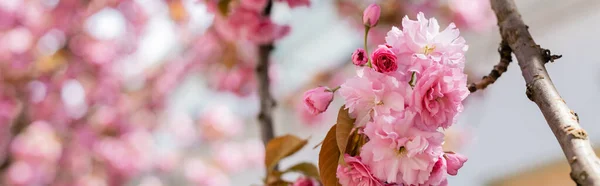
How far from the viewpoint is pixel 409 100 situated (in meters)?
0.45

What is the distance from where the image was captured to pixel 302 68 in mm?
2975

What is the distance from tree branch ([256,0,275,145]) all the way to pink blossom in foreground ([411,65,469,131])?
0.46 meters

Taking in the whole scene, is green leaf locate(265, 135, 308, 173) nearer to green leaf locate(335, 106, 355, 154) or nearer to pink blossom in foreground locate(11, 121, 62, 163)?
green leaf locate(335, 106, 355, 154)

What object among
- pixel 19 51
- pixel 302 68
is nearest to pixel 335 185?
pixel 19 51

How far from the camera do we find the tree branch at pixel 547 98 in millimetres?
337

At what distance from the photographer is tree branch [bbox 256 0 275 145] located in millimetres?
905

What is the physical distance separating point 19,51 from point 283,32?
1509mm

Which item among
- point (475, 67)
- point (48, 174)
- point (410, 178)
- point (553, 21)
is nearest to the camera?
point (410, 178)

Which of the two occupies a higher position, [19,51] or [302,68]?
[302,68]

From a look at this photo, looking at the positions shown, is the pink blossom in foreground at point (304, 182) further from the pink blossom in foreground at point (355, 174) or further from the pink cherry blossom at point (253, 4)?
the pink cherry blossom at point (253, 4)

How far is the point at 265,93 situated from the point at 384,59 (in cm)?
50

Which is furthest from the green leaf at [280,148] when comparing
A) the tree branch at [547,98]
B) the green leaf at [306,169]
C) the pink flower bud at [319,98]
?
the tree branch at [547,98]

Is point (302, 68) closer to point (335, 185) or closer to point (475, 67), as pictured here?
point (475, 67)

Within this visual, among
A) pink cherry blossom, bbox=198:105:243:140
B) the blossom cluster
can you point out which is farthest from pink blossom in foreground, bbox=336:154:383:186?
pink cherry blossom, bbox=198:105:243:140
